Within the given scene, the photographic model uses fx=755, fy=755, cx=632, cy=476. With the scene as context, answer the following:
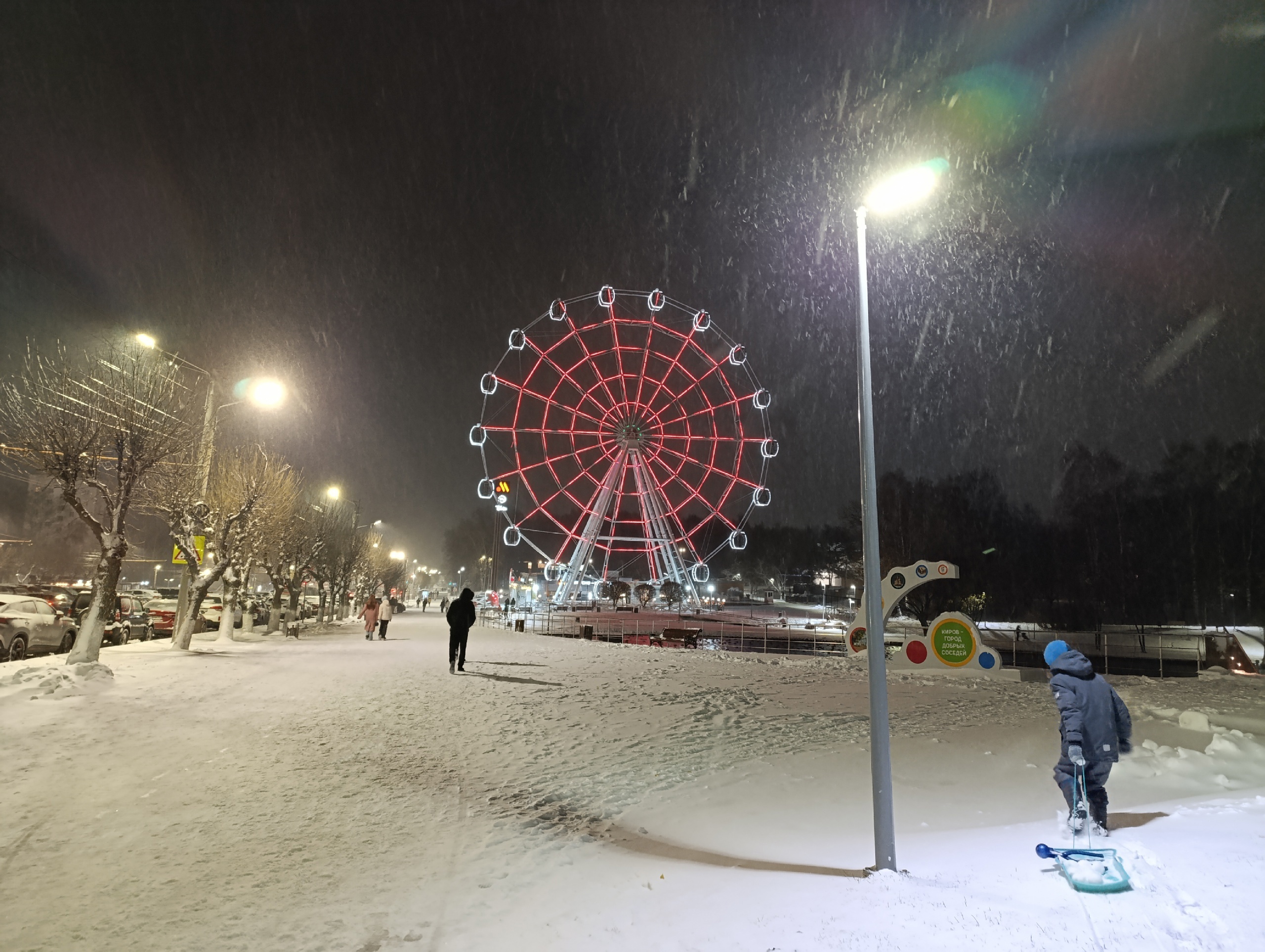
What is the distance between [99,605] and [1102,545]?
5222 cm

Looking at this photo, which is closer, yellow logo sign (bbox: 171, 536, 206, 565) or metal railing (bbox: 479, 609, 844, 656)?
yellow logo sign (bbox: 171, 536, 206, 565)

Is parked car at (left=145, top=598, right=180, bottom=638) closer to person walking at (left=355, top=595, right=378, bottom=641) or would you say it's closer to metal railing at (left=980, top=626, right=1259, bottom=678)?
person walking at (left=355, top=595, right=378, bottom=641)

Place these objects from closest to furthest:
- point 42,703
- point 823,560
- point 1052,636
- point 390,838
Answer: point 390,838
point 42,703
point 1052,636
point 823,560

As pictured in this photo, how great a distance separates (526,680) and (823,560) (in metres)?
76.1

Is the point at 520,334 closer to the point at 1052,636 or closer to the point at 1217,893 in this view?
the point at 1217,893

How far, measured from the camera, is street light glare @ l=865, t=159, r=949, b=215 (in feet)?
18.7

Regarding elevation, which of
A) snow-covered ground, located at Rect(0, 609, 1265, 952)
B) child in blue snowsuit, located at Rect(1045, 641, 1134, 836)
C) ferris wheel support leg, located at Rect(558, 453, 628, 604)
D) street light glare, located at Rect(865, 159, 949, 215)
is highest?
ferris wheel support leg, located at Rect(558, 453, 628, 604)

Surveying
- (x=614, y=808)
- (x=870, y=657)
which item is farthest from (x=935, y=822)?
(x=614, y=808)

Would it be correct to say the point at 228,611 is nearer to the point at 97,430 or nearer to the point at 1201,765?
the point at 97,430

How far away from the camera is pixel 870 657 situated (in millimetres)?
5695

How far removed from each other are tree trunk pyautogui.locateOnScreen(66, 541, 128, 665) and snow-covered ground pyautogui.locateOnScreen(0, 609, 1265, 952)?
3.33 ft

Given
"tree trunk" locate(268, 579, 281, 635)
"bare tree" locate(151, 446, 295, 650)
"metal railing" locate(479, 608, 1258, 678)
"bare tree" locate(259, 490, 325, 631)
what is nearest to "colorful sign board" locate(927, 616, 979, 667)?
"metal railing" locate(479, 608, 1258, 678)

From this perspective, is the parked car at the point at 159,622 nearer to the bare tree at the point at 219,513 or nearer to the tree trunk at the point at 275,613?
the tree trunk at the point at 275,613

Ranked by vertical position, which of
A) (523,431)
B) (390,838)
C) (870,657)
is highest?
(523,431)
